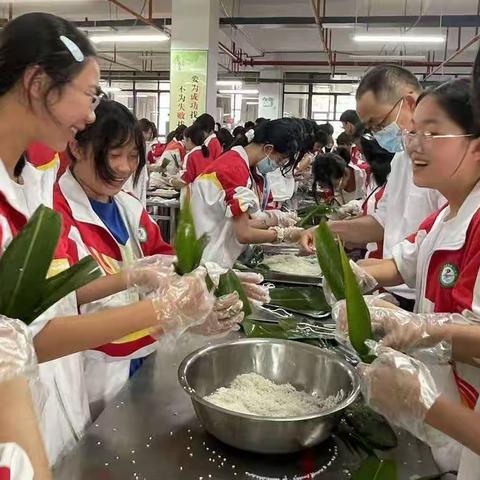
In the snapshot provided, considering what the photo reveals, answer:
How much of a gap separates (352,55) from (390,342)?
36.3 feet

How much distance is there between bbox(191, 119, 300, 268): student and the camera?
106 inches

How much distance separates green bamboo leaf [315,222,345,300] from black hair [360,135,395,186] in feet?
5.16

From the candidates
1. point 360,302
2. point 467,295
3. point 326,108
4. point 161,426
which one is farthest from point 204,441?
point 326,108

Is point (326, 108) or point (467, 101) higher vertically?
point (326, 108)

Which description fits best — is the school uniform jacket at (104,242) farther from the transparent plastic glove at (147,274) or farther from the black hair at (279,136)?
the black hair at (279,136)

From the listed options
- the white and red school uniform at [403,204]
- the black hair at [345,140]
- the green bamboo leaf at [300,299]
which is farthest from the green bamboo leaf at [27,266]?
the black hair at [345,140]

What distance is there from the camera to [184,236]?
4.76 feet

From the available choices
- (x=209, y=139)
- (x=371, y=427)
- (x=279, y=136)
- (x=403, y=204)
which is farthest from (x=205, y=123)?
(x=371, y=427)

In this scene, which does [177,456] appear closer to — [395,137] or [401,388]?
[401,388]

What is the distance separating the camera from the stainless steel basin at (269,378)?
43.1 inches

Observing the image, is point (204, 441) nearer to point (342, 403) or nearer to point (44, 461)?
point (342, 403)

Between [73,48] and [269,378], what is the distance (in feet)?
3.20

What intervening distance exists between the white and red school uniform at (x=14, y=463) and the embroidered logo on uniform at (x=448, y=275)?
103 cm

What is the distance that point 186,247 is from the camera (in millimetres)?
1456
